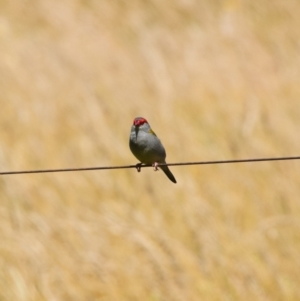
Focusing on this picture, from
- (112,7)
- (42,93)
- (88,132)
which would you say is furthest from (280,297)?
(112,7)

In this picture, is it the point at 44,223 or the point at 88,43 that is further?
the point at 88,43

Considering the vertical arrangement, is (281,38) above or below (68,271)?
above

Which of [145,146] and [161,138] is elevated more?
[161,138]

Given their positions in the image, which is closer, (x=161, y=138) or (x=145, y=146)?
(x=145, y=146)

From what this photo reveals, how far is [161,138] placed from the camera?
5.28 meters

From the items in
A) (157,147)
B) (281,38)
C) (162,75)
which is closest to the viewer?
(157,147)

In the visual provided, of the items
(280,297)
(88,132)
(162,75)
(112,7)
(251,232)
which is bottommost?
(280,297)

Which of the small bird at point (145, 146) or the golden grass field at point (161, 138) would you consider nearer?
the small bird at point (145, 146)

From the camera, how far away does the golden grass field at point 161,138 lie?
14.2ft

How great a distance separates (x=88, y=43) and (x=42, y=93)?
2.68ft

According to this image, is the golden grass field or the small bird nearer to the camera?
the small bird

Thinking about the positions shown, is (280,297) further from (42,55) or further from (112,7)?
(112,7)

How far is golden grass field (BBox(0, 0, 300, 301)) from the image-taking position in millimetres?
4332

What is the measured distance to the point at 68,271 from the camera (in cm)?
434
